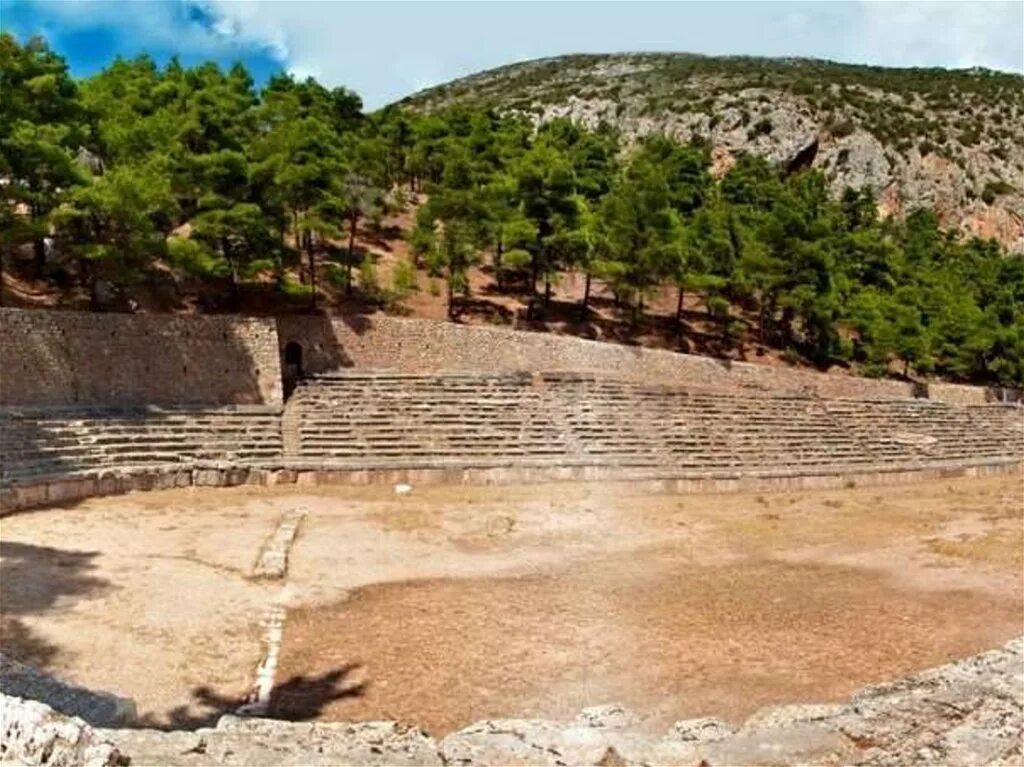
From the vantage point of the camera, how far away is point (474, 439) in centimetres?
2606

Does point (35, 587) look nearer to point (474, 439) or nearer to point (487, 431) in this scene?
point (474, 439)

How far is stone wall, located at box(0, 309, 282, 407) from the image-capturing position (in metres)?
23.3

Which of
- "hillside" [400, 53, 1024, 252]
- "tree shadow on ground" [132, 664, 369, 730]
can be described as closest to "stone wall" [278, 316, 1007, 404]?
"tree shadow on ground" [132, 664, 369, 730]

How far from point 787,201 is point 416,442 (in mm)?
25615

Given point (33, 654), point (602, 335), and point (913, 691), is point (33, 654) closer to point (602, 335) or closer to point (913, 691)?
point (913, 691)

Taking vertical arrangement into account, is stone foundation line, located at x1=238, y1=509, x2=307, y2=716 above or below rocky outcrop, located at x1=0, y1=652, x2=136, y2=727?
below

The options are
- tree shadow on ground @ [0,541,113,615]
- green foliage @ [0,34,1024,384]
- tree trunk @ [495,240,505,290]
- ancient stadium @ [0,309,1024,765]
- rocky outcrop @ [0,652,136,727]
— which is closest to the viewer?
ancient stadium @ [0,309,1024,765]

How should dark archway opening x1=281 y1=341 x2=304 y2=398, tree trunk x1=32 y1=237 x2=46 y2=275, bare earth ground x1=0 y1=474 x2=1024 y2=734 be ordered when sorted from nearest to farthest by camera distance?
bare earth ground x1=0 y1=474 x2=1024 y2=734 < dark archway opening x1=281 y1=341 x2=304 y2=398 < tree trunk x1=32 y1=237 x2=46 y2=275

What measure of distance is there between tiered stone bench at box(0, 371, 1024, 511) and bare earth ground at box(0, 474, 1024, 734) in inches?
49.4

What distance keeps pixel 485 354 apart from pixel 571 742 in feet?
88.3

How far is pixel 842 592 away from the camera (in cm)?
1528

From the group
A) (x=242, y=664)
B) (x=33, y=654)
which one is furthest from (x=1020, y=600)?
(x=33, y=654)

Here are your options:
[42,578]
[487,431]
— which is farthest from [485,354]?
[42,578]

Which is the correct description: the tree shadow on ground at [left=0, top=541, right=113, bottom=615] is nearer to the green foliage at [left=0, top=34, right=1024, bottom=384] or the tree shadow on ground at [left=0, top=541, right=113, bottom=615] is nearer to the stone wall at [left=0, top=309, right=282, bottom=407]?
the stone wall at [left=0, top=309, right=282, bottom=407]
